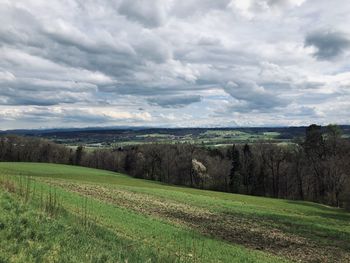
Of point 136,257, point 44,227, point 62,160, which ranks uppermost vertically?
point 44,227

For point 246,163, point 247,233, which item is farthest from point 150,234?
point 246,163

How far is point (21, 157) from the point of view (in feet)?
469

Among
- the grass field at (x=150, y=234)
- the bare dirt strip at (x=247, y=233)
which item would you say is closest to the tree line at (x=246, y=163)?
the bare dirt strip at (x=247, y=233)

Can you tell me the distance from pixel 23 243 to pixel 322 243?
888 inches

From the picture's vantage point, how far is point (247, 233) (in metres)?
27.9

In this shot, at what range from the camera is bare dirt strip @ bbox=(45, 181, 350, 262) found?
75.0 feet

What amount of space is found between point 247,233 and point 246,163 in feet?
260

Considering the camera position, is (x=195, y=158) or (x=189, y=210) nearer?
(x=189, y=210)

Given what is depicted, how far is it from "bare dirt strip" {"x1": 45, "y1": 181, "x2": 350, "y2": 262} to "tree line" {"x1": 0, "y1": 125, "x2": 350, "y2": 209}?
3756cm

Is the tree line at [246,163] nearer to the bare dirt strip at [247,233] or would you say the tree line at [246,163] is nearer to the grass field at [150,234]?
the bare dirt strip at [247,233]

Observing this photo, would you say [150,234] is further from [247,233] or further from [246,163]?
[246,163]

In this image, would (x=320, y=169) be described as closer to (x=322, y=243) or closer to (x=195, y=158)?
(x=195, y=158)

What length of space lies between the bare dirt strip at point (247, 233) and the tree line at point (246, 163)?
37556 millimetres

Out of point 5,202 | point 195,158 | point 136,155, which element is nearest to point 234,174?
point 195,158
